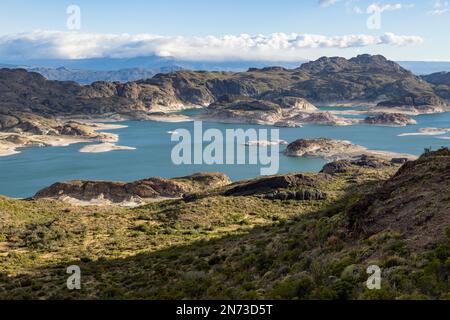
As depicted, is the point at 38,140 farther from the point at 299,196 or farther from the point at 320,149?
the point at 299,196

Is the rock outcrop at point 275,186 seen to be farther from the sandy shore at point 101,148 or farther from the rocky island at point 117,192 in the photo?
the sandy shore at point 101,148

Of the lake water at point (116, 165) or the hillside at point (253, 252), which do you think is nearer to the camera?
the hillside at point (253, 252)

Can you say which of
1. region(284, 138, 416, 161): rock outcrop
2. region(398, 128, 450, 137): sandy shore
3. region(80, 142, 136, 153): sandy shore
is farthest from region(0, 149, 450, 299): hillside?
region(398, 128, 450, 137): sandy shore

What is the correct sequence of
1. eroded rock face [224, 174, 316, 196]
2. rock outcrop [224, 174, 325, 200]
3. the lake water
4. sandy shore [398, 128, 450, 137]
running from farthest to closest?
sandy shore [398, 128, 450, 137], the lake water, eroded rock face [224, 174, 316, 196], rock outcrop [224, 174, 325, 200]

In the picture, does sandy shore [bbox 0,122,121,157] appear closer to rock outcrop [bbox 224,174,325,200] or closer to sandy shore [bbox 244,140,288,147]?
sandy shore [bbox 244,140,288,147]

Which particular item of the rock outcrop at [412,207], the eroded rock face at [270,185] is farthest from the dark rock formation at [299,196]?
the rock outcrop at [412,207]

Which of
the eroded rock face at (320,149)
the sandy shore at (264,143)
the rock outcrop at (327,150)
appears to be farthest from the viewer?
the sandy shore at (264,143)

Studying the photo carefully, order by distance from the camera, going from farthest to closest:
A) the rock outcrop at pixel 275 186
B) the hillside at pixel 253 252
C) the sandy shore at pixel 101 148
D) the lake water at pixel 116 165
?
the sandy shore at pixel 101 148 → the lake water at pixel 116 165 → the rock outcrop at pixel 275 186 → the hillside at pixel 253 252

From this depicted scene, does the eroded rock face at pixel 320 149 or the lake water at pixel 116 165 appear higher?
the eroded rock face at pixel 320 149
